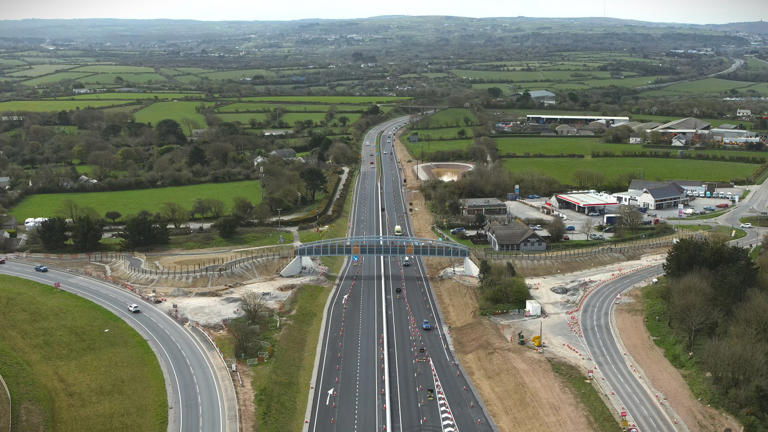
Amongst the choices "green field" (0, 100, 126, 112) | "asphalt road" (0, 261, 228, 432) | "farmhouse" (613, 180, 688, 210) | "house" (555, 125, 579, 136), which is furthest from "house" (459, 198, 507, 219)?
"green field" (0, 100, 126, 112)

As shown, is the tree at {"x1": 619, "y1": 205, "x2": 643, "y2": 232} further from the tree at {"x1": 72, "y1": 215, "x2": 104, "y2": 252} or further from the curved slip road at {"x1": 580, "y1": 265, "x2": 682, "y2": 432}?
the tree at {"x1": 72, "y1": 215, "x2": 104, "y2": 252}

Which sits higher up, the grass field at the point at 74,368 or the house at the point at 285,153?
the house at the point at 285,153

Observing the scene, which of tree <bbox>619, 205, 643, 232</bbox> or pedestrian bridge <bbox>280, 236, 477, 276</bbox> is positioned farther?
tree <bbox>619, 205, 643, 232</bbox>

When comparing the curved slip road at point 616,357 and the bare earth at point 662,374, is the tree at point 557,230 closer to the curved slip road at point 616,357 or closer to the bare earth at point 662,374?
the curved slip road at point 616,357

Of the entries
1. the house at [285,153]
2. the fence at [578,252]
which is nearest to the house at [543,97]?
the house at [285,153]

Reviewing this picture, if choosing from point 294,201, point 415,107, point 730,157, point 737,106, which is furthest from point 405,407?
point 737,106

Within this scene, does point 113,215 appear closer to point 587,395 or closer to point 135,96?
point 587,395
